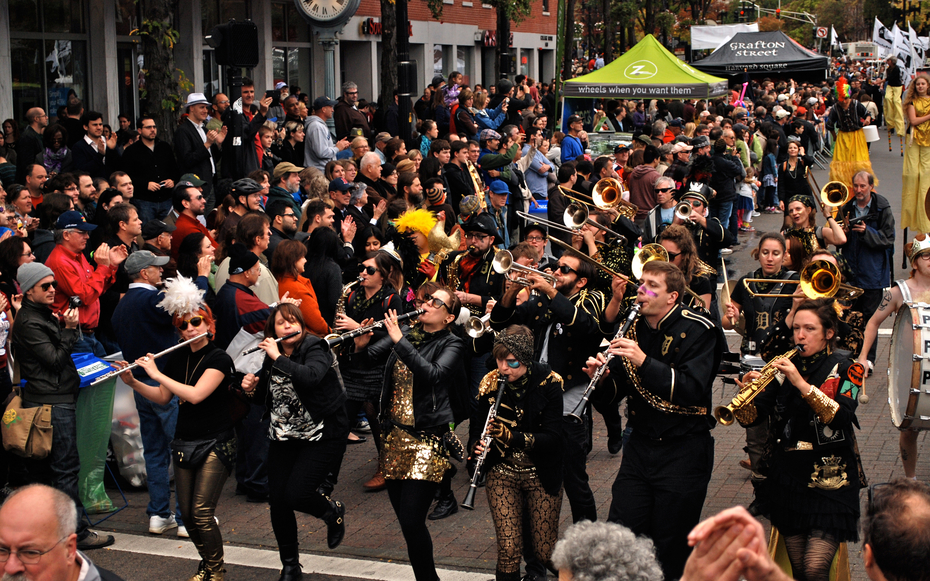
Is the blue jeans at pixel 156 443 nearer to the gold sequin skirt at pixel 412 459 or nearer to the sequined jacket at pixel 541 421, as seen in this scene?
the gold sequin skirt at pixel 412 459

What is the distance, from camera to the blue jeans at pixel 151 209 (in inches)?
438

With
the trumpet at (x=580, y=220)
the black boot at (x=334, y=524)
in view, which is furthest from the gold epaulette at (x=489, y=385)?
the trumpet at (x=580, y=220)

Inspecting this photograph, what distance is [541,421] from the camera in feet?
18.6

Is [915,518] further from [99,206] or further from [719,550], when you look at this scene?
[99,206]

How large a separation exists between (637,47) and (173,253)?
47.7 feet

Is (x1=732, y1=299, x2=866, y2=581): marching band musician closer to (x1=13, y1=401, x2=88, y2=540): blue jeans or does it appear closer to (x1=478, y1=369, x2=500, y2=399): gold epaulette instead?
(x1=478, y1=369, x2=500, y2=399): gold epaulette

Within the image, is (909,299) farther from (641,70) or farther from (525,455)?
(641,70)

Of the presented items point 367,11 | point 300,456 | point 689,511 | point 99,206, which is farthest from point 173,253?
point 367,11

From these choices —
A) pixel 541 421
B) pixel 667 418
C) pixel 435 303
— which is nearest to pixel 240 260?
pixel 435 303

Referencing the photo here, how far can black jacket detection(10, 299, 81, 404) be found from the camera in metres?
6.48

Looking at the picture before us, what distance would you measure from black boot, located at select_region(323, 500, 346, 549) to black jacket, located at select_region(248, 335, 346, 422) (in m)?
0.66

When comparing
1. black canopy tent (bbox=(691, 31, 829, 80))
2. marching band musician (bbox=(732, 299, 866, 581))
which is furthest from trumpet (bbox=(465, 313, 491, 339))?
→ black canopy tent (bbox=(691, 31, 829, 80))

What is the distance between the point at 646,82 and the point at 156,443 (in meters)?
15.2

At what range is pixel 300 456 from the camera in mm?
6027
